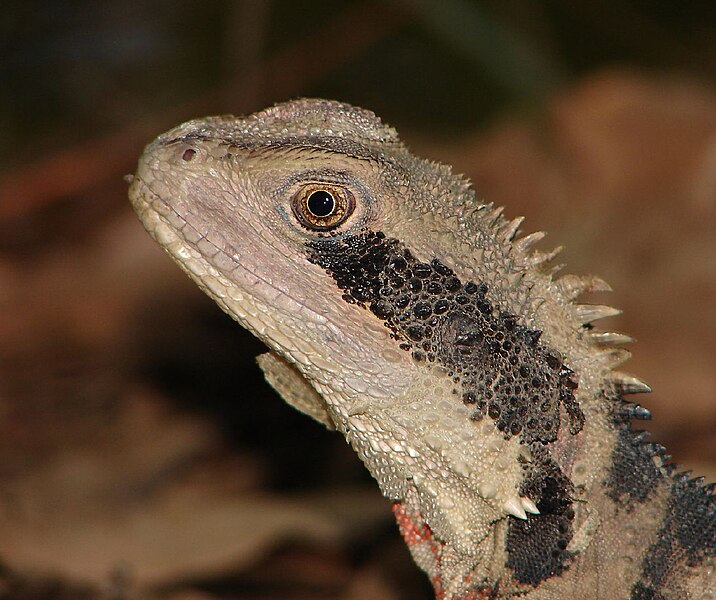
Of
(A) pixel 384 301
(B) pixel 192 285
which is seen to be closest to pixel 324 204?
(A) pixel 384 301

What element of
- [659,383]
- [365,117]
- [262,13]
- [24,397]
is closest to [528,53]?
[262,13]

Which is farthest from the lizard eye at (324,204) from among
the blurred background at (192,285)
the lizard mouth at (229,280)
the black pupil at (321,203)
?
the blurred background at (192,285)

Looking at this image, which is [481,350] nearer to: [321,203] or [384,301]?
[384,301]

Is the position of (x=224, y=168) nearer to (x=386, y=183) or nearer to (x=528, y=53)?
(x=386, y=183)

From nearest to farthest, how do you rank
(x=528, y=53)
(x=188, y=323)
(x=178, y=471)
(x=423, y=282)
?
(x=423, y=282)
(x=178, y=471)
(x=188, y=323)
(x=528, y=53)

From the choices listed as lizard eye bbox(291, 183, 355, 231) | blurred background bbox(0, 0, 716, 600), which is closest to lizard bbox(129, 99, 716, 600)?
lizard eye bbox(291, 183, 355, 231)

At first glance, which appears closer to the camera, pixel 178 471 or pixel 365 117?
pixel 365 117

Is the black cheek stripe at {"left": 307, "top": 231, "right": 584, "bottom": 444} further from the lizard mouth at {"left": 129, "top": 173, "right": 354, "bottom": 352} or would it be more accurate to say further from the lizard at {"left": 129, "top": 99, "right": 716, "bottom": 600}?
the lizard mouth at {"left": 129, "top": 173, "right": 354, "bottom": 352}
